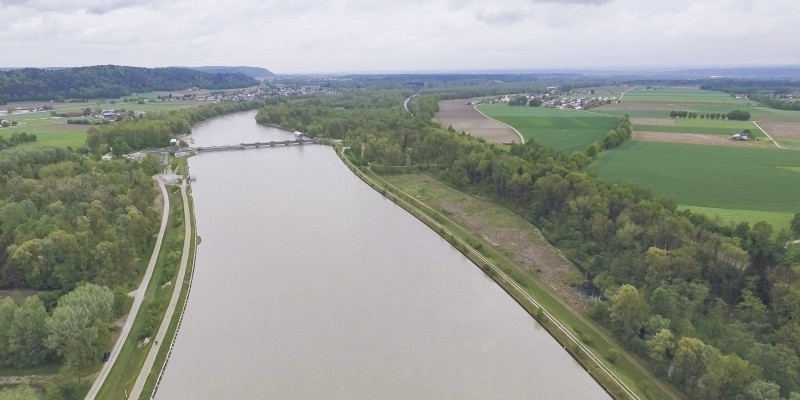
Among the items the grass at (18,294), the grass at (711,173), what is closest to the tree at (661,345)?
the grass at (711,173)

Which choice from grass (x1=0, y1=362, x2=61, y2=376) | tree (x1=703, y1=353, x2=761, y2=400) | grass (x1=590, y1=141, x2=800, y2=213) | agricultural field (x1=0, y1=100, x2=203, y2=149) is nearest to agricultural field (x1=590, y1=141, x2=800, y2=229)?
grass (x1=590, y1=141, x2=800, y2=213)

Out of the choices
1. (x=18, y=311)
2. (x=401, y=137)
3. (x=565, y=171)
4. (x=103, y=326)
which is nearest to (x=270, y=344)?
(x=103, y=326)

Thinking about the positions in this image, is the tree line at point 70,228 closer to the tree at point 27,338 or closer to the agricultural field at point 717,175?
the tree at point 27,338

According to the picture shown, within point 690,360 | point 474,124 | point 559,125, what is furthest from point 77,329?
point 559,125

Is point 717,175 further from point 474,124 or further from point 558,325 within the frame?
point 474,124

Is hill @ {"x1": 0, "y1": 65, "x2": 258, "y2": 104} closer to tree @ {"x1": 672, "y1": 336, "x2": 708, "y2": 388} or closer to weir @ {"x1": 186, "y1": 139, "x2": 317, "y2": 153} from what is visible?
weir @ {"x1": 186, "y1": 139, "x2": 317, "y2": 153}

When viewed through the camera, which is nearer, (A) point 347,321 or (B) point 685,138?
(A) point 347,321
